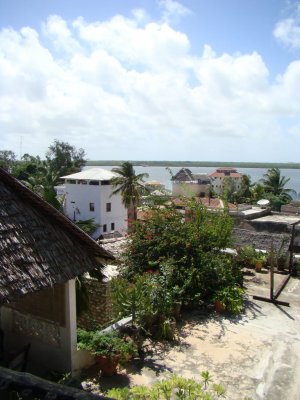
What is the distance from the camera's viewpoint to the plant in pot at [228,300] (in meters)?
11.4

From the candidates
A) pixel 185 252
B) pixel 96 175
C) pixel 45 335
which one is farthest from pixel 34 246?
pixel 96 175

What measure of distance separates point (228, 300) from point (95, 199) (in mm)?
31515

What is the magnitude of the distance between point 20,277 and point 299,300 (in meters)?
10.6

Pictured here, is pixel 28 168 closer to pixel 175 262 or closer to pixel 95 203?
pixel 95 203

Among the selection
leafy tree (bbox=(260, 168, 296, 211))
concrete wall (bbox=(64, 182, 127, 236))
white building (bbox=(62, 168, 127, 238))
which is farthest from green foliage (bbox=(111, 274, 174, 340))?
leafy tree (bbox=(260, 168, 296, 211))

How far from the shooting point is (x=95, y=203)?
41.6 metres

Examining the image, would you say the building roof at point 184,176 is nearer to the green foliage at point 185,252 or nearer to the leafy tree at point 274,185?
the leafy tree at point 274,185

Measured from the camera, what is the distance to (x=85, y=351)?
7.43 metres

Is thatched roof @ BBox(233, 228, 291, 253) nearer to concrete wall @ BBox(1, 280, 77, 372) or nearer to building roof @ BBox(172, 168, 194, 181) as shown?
concrete wall @ BBox(1, 280, 77, 372)

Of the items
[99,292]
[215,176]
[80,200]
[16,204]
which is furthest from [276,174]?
[16,204]

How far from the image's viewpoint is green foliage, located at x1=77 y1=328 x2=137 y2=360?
7.26 metres

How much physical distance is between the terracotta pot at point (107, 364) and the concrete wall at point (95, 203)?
33.8m

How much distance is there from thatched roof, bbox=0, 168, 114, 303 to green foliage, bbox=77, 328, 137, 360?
152 centimetres

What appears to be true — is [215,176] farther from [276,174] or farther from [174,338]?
[174,338]
